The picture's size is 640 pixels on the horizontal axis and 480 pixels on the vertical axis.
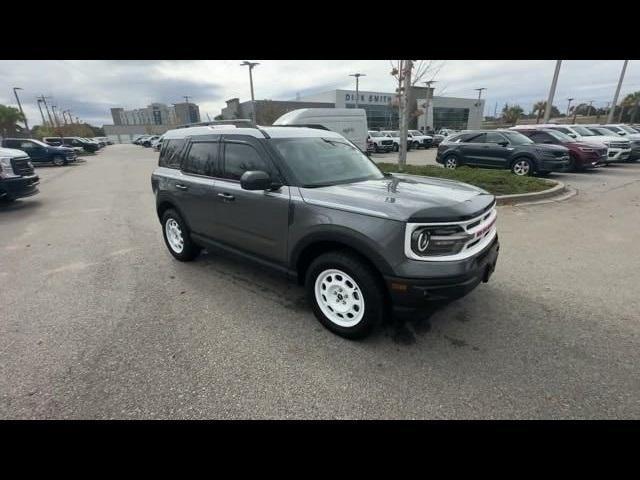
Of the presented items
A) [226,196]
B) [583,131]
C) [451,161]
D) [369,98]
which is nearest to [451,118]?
[369,98]

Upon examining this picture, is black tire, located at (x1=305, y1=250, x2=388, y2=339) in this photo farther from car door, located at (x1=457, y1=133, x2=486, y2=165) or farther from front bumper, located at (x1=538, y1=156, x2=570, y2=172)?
car door, located at (x1=457, y1=133, x2=486, y2=165)

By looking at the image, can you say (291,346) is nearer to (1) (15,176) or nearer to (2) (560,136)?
(1) (15,176)

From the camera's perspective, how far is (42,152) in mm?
21703

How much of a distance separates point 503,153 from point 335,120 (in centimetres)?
716

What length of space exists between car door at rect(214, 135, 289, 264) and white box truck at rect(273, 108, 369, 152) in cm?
1094

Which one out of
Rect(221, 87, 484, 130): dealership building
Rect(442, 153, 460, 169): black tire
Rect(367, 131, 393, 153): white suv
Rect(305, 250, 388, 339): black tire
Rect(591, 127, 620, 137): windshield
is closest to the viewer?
Rect(305, 250, 388, 339): black tire

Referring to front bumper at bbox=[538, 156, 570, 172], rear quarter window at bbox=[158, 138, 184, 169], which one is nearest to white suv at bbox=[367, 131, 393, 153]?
front bumper at bbox=[538, 156, 570, 172]

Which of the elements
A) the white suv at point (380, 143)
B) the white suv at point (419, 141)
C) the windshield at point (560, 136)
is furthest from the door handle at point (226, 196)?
the white suv at point (419, 141)

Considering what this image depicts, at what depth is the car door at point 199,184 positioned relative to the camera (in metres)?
3.95

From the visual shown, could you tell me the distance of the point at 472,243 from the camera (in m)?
2.68

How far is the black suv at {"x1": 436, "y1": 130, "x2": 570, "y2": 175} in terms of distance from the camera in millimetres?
10539
